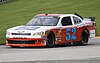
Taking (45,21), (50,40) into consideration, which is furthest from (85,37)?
(50,40)

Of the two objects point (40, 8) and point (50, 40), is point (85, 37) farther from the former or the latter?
point (40, 8)

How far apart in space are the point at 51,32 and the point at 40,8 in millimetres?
31165

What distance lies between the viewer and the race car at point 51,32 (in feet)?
60.5

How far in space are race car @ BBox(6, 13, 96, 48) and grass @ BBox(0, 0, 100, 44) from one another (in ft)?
61.2

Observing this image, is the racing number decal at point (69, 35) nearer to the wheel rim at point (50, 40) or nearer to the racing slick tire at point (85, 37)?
the racing slick tire at point (85, 37)

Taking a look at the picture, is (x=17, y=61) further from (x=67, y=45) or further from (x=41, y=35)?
(x=67, y=45)

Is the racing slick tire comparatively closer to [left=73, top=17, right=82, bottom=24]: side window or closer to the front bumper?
[left=73, top=17, right=82, bottom=24]: side window

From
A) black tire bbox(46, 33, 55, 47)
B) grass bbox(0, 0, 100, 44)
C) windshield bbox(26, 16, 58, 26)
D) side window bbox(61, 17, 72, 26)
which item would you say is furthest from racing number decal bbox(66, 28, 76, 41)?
grass bbox(0, 0, 100, 44)

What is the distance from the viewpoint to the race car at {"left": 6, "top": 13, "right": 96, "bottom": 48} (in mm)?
18453

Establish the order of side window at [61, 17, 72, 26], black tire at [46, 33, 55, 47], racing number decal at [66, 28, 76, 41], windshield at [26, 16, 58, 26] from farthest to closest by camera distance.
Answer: side window at [61, 17, 72, 26] → racing number decal at [66, 28, 76, 41] → windshield at [26, 16, 58, 26] → black tire at [46, 33, 55, 47]

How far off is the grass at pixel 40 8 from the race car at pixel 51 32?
18.7 metres

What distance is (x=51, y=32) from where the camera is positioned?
18.9m

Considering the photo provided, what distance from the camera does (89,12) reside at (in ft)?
148

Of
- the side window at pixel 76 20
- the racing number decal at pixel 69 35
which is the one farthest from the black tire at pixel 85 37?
the racing number decal at pixel 69 35
